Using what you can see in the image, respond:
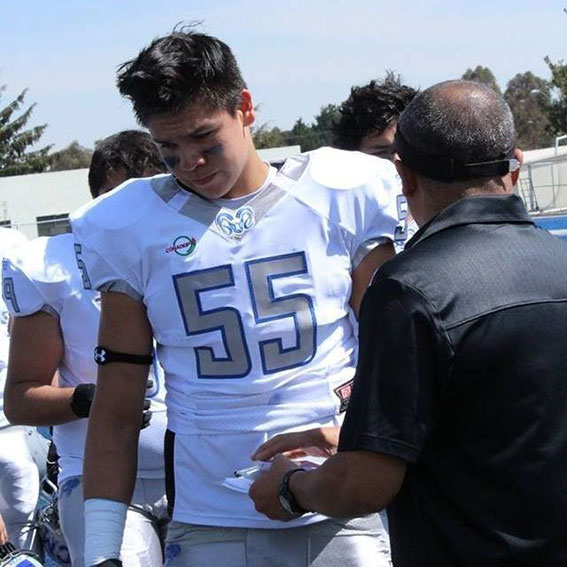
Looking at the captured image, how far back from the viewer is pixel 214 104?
273 cm

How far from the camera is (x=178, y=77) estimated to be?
2668 mm

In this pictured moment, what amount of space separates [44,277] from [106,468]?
3.86 ft

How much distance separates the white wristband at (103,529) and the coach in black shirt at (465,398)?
2.19 ft

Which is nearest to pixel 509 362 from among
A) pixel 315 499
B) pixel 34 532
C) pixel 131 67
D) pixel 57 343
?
pixel 315 499

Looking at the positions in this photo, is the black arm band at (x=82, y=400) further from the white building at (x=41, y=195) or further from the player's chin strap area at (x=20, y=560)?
the white building at (x=41, y=195)

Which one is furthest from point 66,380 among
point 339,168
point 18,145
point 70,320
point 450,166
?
point 18,145

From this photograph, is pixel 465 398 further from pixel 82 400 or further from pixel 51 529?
pixel 51 529

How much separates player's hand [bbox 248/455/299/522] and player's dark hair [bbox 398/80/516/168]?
0.74 m

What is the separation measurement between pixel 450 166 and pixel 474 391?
456mm

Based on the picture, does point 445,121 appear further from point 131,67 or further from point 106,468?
point 106,468

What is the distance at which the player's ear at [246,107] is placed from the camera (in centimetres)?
283

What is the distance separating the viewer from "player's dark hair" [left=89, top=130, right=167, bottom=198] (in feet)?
13.4

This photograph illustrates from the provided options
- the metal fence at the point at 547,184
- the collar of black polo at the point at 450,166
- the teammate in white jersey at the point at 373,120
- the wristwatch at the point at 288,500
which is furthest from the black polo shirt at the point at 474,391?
the metal fence at the point at 547,184

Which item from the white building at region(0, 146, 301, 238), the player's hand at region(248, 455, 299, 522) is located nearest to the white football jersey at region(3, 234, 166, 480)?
the player's hand at region(248, 455, 299, 522)
